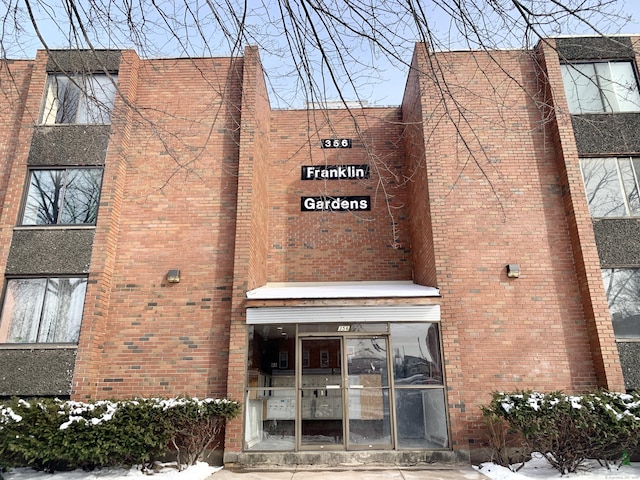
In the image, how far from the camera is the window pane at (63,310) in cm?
859

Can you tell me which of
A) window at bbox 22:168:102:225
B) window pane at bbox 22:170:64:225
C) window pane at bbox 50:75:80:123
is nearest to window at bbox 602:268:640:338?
window at bbox 22:168:102:225

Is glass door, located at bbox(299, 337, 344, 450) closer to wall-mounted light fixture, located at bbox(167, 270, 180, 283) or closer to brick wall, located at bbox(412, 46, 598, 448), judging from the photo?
brick wall, located at bbox(412, 46, 598, 448)

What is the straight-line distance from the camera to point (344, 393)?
836 cm

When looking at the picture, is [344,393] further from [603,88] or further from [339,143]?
[603,88]

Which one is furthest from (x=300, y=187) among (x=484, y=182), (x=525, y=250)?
(x=525, y=250)

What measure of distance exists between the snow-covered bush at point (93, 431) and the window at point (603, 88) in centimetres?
1016

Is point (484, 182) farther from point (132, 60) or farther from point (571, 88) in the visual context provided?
point (132, 60)

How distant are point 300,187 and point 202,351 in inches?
194

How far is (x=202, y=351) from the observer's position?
8672 mm

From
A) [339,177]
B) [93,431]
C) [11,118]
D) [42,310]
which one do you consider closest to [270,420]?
[93,431]

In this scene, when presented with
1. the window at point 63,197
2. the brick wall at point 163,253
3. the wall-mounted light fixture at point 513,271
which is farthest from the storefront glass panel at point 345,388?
the window at point 63,197

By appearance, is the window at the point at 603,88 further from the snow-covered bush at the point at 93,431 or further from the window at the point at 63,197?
the window at the point at 63,197

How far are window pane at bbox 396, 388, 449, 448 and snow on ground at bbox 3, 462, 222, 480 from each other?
352 cm

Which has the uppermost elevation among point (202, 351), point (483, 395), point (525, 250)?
point (525, 250)
